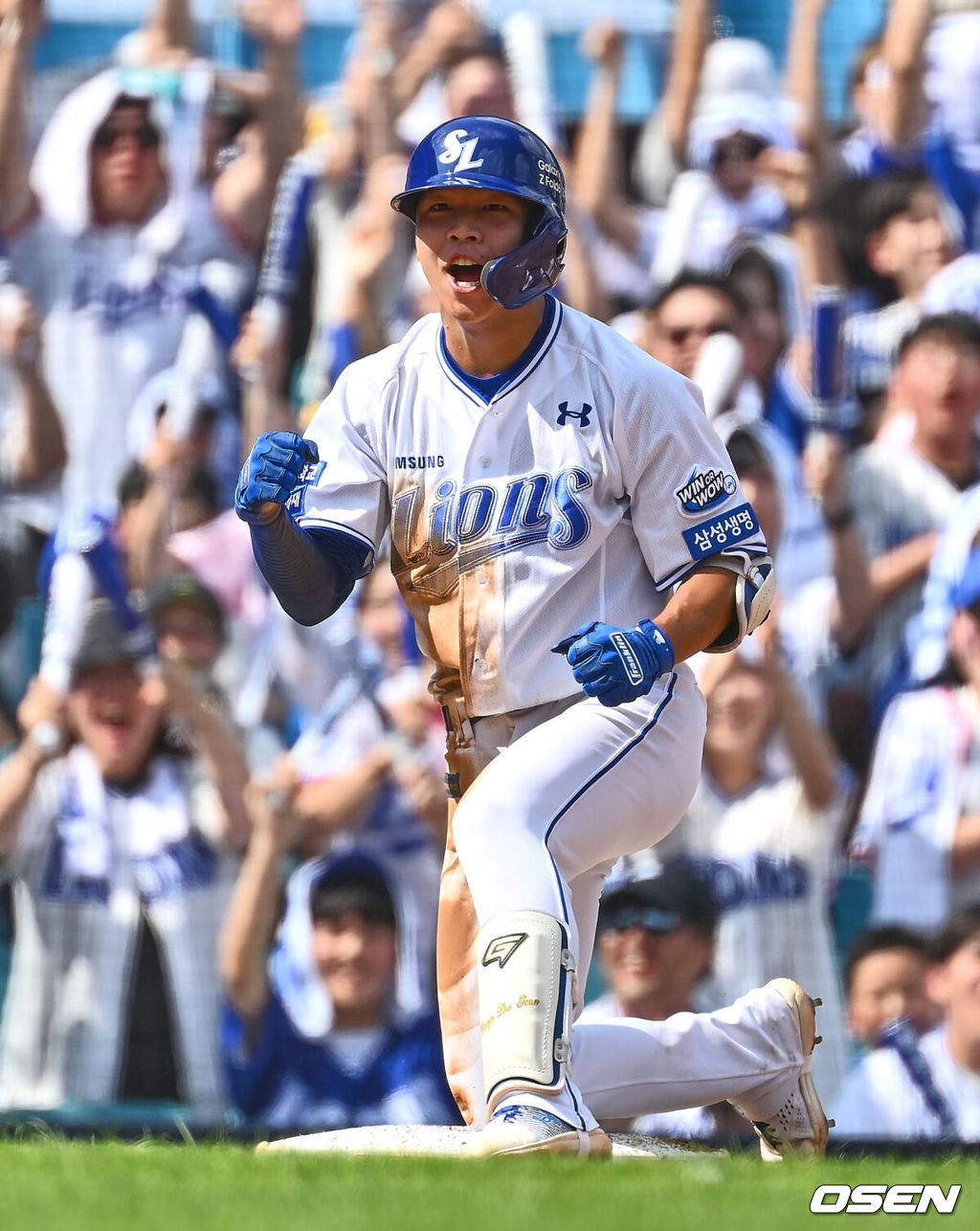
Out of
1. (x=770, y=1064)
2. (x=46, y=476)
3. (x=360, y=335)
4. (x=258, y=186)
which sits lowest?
(x=770, y=1064)

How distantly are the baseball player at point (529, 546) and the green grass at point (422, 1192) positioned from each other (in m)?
0.41

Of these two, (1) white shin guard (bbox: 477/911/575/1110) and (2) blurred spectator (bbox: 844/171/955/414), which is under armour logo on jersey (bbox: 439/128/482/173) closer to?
(1) white shin guard (bbox: 477/911/575/1110)

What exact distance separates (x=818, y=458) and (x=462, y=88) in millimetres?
1666

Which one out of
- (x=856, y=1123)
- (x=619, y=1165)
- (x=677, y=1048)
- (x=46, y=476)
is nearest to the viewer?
(x=619, y=1165)

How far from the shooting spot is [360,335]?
5.96 m

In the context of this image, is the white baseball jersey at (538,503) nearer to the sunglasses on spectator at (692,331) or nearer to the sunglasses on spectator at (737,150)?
the sunglasses on spectator at (692,331)

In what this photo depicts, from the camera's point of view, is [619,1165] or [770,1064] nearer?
[619,1165]

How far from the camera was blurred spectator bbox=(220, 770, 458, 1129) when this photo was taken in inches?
218

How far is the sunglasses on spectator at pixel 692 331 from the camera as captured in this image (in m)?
5.88

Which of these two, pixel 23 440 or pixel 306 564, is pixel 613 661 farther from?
pixel 23 440

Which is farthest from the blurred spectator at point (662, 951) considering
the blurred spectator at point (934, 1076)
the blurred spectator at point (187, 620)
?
the blurred spectator at point (187, 620)

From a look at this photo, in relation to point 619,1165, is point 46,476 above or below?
above

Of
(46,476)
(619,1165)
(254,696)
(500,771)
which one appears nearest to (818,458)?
(254,696)

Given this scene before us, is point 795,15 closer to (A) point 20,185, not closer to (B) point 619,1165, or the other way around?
(A) point 20,185
